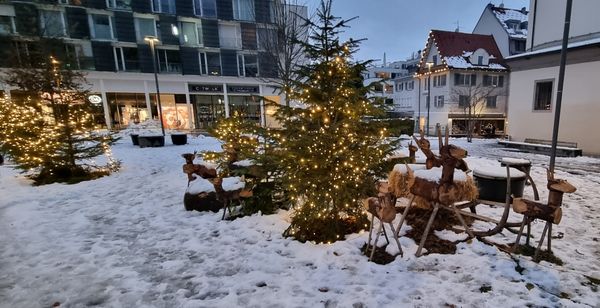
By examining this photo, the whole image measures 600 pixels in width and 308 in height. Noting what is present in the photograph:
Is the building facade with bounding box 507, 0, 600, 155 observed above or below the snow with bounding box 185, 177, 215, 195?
above

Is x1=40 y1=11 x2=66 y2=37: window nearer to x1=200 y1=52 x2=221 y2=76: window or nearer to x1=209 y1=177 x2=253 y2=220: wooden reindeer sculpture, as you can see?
x1=200 y1=52 x2=221 y2=76: window

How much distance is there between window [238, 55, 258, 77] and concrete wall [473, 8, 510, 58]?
2898cm

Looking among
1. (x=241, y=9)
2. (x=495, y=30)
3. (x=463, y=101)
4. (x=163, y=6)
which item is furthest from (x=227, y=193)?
(x=495, y=30)

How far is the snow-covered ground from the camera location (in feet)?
11.5

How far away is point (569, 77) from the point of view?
45.6 ft

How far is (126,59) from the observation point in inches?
1096

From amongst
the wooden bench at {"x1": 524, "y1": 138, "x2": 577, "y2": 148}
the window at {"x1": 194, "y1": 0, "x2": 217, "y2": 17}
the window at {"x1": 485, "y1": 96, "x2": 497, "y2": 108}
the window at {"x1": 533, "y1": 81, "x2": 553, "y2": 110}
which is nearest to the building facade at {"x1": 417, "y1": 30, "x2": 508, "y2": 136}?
the window at {"x1": 485, "y1": 96, "x2": 497, "y2": 108}

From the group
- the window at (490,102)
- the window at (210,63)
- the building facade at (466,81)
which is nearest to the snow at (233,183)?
the window at (210,63)

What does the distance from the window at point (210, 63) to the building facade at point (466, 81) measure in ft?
77.0

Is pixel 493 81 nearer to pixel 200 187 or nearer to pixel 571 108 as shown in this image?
pixel 571 108

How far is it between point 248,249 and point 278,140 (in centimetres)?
206

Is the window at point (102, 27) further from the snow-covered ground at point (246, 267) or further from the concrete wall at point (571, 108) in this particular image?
the concrete wall at point (571, 108)

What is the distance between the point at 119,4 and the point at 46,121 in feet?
78.8

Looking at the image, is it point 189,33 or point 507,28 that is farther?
point 507,28
